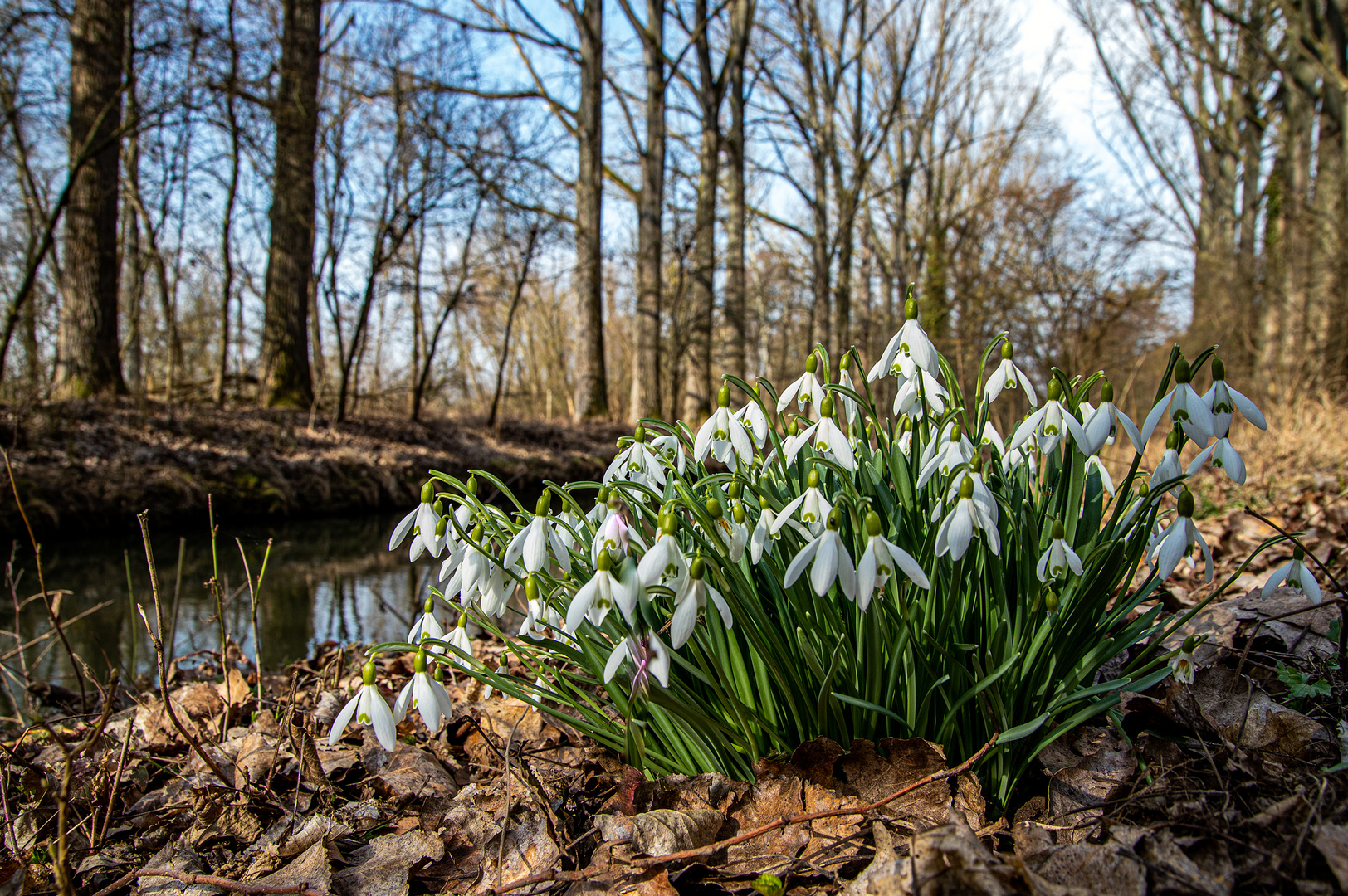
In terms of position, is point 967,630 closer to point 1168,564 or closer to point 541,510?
point 1168,564

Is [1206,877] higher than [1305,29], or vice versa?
[1305,29]

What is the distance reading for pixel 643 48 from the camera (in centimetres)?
1273

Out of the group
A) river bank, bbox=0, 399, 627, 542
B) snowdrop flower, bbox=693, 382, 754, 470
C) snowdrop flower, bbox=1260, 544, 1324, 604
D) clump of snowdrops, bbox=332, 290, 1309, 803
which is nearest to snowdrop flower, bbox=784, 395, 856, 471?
clump of snowdrops, bbox=332, 290, 1309, 803

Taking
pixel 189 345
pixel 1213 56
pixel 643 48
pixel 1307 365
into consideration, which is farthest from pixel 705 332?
pixel 189 345

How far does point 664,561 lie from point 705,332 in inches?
472

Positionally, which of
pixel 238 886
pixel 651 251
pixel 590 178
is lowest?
pixel 238 886

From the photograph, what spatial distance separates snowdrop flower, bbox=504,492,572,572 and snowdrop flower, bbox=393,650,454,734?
207 millimetres

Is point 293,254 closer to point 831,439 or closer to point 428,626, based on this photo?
point 428,626

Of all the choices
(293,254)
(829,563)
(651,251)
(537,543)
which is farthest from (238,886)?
(651,251)

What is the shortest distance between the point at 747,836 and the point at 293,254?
11.3 metres

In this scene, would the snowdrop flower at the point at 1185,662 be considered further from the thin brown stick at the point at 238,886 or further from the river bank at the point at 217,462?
the river bank at the point at 217,462

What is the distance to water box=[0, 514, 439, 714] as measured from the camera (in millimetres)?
3350

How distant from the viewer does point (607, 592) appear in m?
1.02

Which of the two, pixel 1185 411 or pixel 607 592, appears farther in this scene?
pixel 1185 411
